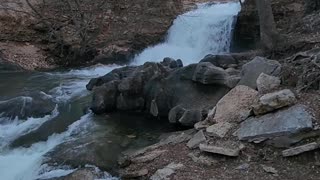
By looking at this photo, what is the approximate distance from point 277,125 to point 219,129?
2.93ft

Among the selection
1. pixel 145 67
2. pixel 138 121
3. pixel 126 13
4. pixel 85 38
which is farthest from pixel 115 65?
pixel 138 121

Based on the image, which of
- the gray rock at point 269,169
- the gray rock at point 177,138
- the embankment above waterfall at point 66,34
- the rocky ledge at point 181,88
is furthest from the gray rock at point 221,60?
the embankment above waterfall at point 66,34

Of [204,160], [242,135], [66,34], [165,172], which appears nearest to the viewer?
[165,172]

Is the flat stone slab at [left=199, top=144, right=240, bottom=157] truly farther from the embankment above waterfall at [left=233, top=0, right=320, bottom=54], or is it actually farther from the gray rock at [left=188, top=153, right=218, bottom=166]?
the embankment above waterfall at [left=233, top=0, right=320, bottom=54]

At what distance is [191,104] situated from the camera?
8461 millimetres

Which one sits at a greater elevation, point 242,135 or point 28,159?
point 242,135

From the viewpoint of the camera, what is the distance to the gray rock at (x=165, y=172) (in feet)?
19.0

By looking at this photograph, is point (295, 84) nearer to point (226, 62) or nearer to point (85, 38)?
point (226, 62)

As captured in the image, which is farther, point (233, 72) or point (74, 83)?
point (74, 83)

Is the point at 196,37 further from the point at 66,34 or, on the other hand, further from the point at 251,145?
the point at 251,145

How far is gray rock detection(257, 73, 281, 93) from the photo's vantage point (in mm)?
6961

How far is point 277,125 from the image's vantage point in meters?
6.00

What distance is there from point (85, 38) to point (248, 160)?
11.7 meters

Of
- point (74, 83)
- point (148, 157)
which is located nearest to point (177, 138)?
point (148, 157)
